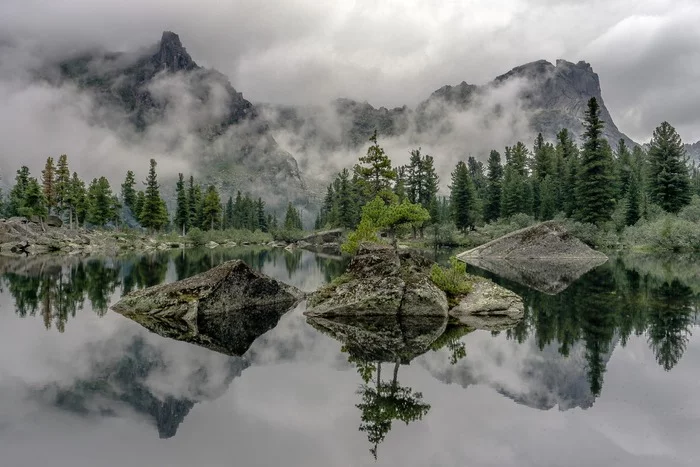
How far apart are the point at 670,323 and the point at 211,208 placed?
10348cm

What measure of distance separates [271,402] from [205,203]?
10622 cm

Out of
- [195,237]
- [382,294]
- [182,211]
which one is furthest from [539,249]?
[182,211]

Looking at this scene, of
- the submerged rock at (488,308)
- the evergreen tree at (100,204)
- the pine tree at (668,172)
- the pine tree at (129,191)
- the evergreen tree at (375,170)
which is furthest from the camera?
the pine tree at (129,191)

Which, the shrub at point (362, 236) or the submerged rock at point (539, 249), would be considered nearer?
the shrub at point (362, 236)

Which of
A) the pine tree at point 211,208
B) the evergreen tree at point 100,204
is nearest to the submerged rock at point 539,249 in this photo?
the pine tree at point 211,208

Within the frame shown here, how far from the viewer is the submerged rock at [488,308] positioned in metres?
17.1

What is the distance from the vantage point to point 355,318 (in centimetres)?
1736

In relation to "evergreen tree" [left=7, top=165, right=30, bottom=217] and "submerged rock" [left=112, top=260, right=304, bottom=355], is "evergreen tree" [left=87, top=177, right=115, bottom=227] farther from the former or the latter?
"submerged rock" [left=112, top=260, right=304, bottom=355]

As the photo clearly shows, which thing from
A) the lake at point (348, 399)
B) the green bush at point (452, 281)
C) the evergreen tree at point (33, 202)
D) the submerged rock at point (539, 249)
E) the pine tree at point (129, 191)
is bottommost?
the lake at point (348, 399)

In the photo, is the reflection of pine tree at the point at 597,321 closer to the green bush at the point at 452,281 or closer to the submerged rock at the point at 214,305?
the green bush at the point at 452,281

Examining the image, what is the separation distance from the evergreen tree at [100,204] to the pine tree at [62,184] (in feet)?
15.5

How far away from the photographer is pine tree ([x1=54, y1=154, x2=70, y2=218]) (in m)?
91.2

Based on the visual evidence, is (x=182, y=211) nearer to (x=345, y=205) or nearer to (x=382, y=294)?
(x=345, y=205)

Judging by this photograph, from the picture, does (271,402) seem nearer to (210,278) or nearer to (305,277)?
(210,278)
